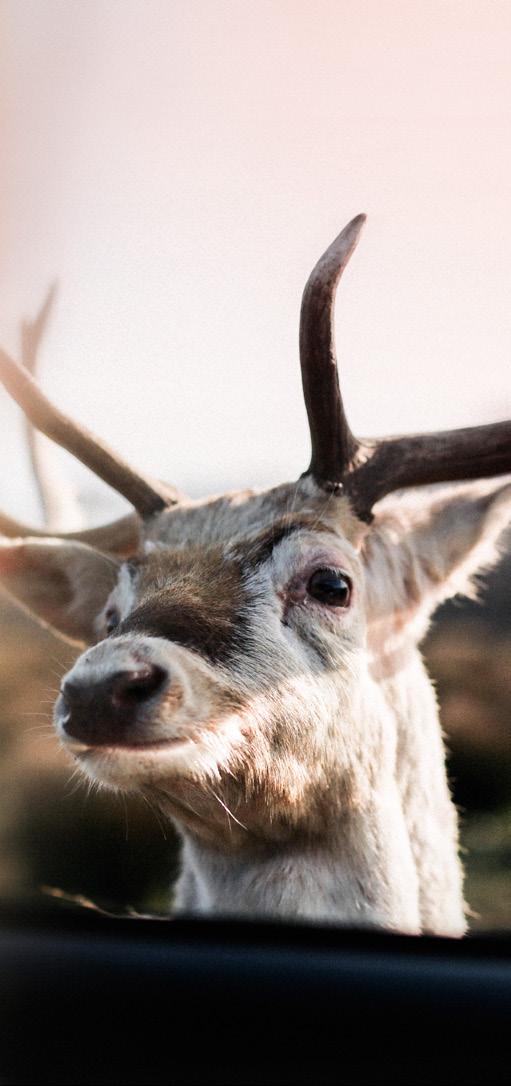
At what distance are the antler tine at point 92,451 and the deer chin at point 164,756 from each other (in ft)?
1.79

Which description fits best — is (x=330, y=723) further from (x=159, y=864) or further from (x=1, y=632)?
(x=1, y=632)

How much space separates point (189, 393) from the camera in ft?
6.78

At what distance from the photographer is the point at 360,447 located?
1.57m

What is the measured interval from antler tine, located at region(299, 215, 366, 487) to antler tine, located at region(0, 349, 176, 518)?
32 centimetres

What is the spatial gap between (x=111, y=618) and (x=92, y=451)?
315 millimetres

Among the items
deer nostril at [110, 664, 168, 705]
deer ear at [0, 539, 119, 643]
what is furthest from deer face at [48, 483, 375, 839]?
deer ear at [0, 539, 119, 643]

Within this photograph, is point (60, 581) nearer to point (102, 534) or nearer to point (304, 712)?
point (102, 534)

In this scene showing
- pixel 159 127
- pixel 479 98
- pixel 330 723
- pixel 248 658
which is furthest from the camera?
pixel 159 127

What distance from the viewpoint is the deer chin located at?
1271 millimetres

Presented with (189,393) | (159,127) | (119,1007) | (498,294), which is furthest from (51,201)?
(119,1007)

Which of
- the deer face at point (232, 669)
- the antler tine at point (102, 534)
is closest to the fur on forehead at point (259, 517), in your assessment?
the deer face at point (232, 669)

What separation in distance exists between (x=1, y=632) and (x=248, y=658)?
1.12 metres

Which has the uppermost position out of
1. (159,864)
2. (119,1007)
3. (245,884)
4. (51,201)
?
(51,201)

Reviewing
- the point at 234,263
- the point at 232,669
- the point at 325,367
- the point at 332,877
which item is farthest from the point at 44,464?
the point at 332,877
